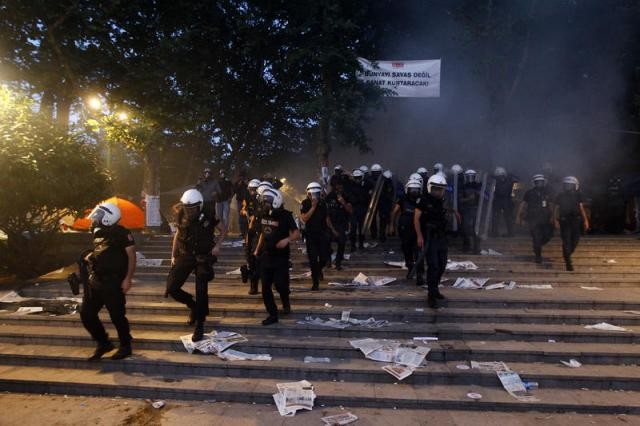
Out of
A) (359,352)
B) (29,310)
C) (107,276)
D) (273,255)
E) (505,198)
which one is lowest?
(359,352)

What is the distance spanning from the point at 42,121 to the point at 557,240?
11.9 m

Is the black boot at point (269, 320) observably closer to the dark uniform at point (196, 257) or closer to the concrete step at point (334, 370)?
the concrete step at point (334, 370)

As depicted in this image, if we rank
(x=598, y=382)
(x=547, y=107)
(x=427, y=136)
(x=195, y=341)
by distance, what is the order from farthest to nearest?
(x=427, y=136) → (x=547, y=107) → (x=195, y=341) → (x=598, y=382)

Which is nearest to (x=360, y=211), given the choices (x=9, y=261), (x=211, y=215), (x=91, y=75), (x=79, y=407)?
(x=211, y=215)

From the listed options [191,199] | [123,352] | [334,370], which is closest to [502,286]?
[334,370]

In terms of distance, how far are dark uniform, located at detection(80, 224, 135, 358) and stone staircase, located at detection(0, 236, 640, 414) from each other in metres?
0.59

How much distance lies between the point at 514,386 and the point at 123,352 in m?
4.56

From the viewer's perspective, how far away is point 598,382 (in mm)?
4559

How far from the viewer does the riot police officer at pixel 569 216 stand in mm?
8016

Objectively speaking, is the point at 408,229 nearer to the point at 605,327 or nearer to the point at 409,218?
the point at 409,218

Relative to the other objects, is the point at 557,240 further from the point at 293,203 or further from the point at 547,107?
the point at 293,203

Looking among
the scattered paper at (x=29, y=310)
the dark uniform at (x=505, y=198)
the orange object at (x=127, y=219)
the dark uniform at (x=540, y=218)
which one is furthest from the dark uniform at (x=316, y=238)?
the orange object at (x=127, y=219)

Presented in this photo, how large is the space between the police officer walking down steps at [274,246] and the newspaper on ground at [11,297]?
452cm

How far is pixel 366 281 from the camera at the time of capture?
7.64 meters
